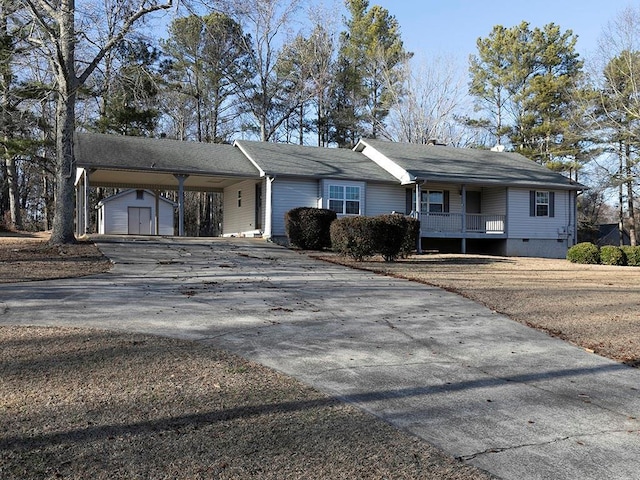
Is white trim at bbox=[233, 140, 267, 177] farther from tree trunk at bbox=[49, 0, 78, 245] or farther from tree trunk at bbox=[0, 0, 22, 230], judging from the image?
tree trunk at bbox=[0, 0, 22, 230]

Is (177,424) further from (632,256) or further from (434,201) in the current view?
(434,201)

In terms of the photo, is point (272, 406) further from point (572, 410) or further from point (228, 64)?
point (228, 64)

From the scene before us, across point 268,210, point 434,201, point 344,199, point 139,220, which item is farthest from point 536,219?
point 139,220

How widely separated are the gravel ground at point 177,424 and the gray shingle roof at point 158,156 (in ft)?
52.1

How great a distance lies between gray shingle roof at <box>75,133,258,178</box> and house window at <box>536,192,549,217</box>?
12607mm

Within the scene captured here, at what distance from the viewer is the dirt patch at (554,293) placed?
7.36 meters

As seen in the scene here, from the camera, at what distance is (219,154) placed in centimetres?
2398

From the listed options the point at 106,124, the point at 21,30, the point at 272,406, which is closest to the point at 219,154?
the point at 21,30

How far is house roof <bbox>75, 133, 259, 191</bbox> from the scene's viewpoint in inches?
806

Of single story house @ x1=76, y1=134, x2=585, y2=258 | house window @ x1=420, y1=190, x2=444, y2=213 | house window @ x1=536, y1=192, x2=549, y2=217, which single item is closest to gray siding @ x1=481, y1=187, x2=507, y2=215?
single story house @ x1=76, y1=134, x2=585, y2=258

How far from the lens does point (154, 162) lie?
21.1 meters

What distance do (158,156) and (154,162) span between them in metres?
0.92

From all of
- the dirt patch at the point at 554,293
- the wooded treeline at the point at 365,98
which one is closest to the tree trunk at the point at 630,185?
the wooded treeline at the point at 365,98

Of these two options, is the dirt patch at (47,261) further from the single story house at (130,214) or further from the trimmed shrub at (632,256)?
the trimmed shrub at (632,256)
